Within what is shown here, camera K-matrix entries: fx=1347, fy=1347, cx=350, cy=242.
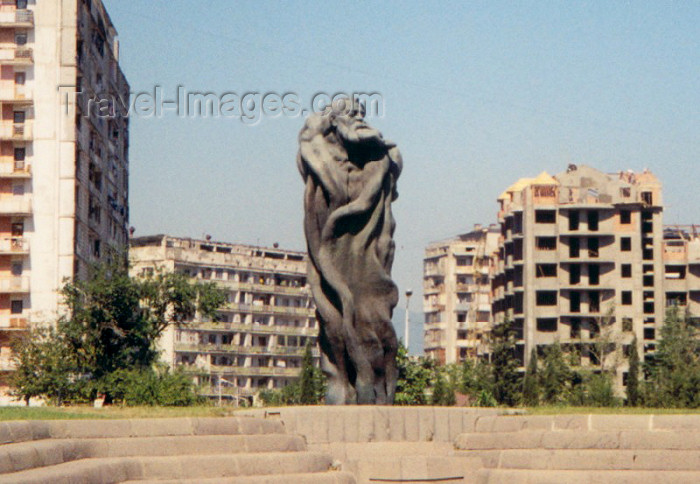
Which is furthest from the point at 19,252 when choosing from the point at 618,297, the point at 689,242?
the point at 689,242

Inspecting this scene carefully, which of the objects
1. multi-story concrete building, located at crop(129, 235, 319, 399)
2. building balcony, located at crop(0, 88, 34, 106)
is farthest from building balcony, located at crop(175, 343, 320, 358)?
building balcony, located at crop(0, 88, 34, 106)

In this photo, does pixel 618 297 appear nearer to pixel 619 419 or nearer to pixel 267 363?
pixel 267 363

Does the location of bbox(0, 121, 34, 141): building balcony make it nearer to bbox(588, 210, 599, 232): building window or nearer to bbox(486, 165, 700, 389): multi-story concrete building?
bbox(486, 165, 700, 389): multi-story concrete building

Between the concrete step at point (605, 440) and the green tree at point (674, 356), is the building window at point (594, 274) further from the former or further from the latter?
the concrete step at point (605, 440)

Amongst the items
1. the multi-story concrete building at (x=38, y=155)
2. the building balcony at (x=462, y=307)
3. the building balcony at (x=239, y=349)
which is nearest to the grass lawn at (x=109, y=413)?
the multi-story concrete building at (x=38, y=155)

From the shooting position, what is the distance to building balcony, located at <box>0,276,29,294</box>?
6681cm

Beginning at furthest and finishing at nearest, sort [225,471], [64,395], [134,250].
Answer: [134,250] < [64,395] < [225,471]

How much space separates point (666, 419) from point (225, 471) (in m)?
6.54

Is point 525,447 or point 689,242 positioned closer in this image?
point 525,447

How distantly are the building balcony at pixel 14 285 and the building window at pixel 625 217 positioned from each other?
47775mm

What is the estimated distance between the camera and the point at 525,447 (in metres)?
19.6

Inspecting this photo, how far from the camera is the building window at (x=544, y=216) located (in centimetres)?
9900

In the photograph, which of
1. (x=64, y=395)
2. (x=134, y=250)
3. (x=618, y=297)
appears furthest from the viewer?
(x=134, y=250)

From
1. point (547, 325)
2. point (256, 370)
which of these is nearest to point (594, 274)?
point (547, 325)
